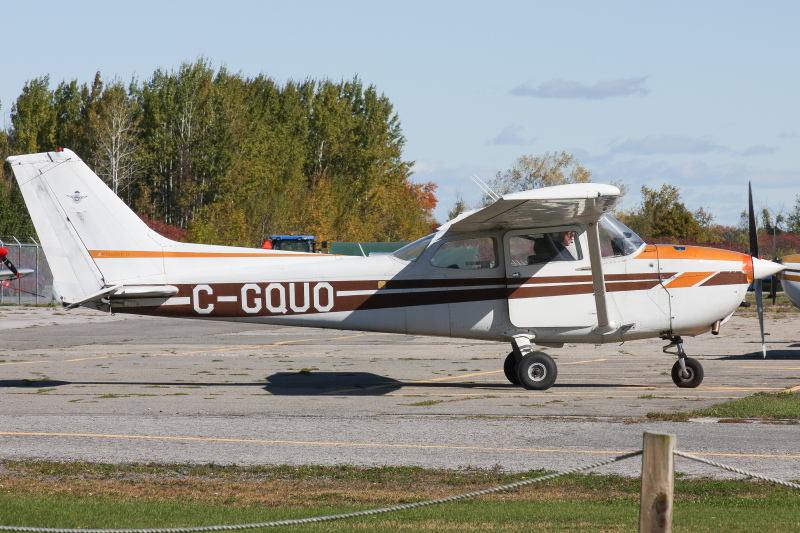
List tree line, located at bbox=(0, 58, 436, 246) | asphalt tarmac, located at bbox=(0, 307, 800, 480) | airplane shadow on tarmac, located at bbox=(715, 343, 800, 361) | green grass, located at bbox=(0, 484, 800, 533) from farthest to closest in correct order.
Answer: tree line, located at bbox=(0, 58, 436, 246)
airplane shadow on tarmac, located at bbox=(715, 343, 800, 361)
asphalt tarmac, located at bbox=(0, 307, 800, 480)
green grass, located at bbox=(0, 484, 800, 533)

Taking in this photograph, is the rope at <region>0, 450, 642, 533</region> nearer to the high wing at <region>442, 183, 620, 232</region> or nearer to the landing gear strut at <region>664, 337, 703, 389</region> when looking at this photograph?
the high wing at <region>442, 183, 620, 232</region>

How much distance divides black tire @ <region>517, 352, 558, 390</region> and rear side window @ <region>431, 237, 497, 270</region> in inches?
58.3

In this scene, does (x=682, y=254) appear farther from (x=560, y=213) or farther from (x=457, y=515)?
(x=457, y=515)

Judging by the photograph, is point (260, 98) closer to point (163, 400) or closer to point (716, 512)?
point (163, 400)

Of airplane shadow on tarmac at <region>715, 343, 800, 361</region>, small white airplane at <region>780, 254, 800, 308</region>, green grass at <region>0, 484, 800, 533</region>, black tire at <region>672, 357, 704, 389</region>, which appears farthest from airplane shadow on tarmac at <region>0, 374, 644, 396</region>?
small white airplane at <region>780, 254, 800, 308</region>

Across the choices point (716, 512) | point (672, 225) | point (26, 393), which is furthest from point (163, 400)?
point (672, 225)

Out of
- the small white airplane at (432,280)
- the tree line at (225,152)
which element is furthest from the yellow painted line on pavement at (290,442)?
the tree line at (225,152)

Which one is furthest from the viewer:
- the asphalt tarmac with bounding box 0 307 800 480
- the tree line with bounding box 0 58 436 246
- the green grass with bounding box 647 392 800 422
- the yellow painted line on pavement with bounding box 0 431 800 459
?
the tree line with bounding box 0 58 436 246

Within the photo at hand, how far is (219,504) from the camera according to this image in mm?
6566

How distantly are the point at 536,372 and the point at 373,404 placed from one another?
2.59 metres

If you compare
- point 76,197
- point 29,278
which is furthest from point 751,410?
point 29,278

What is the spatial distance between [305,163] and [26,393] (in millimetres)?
57849

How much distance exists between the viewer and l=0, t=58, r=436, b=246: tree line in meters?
58.7

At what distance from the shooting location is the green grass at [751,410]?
400 inches
